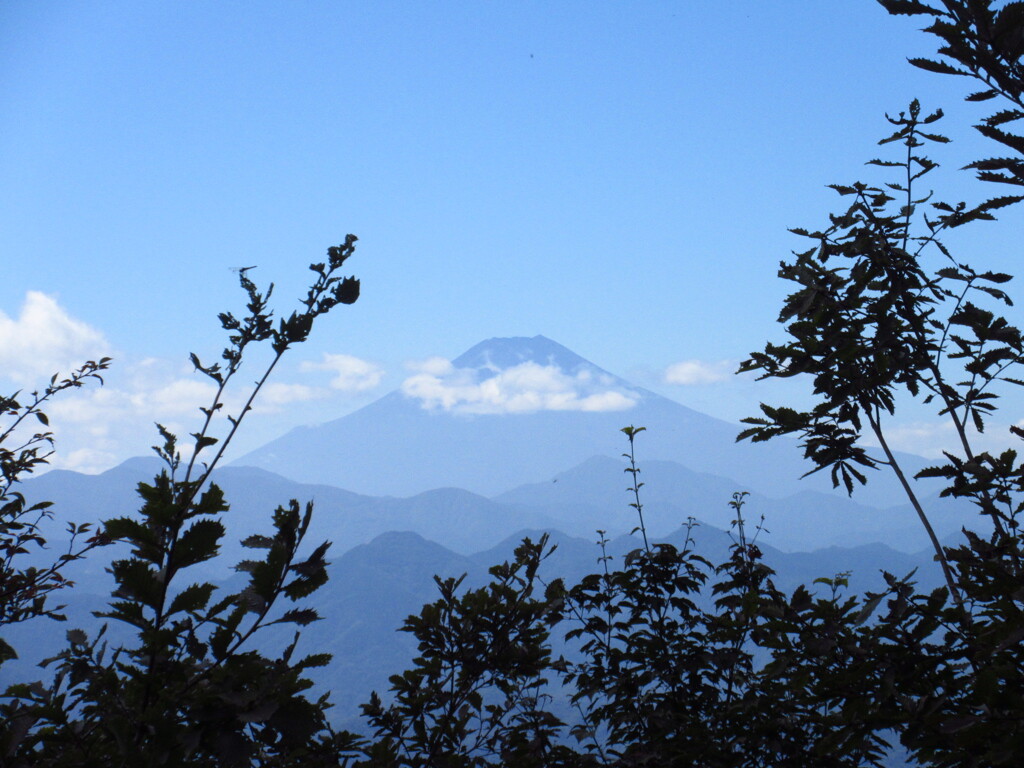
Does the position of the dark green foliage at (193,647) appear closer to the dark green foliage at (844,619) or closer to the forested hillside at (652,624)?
the forested hillside at (652,624)

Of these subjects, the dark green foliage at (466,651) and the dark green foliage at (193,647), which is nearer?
the dark green foliage at (193,647)

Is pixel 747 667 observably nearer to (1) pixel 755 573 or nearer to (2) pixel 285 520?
(1) pixel 755 573

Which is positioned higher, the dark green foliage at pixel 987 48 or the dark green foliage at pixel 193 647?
the dark green foliage at pixel 987 48

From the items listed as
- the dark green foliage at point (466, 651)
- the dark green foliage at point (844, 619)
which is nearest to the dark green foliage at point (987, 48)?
the dark green foliage at point (844, 619)

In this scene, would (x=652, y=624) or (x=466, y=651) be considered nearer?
(x=466, y=651)

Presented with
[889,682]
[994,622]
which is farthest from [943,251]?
[889,682]

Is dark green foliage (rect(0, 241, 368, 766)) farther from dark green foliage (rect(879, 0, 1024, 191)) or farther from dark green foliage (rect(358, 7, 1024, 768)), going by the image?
dark green foliage (rect(879, 0, 1024, 191))

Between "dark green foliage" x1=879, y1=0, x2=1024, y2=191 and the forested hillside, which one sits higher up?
"dark green foliage" x1=879, y1=0, x2=1024, y2=191

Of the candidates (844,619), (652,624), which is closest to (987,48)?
(844,619)

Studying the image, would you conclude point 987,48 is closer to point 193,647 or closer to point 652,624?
point 193,647

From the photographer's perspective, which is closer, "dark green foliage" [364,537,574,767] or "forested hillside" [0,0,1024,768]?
"forested hillside" [0,0,1024,768]

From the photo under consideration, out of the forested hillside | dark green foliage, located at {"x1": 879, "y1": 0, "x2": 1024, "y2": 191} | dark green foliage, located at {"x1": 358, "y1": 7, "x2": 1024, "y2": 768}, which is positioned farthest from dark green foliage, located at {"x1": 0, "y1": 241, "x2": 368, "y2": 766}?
dark green foliage, located at {"x1": 879, "y1": 0, "x2": 1024, "y2": 191}

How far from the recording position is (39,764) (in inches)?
80.8

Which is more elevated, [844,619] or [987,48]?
[987,48]
